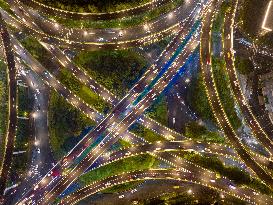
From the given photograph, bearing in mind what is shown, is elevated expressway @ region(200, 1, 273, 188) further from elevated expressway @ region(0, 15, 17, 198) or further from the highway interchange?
elevated expressway @ region(0, 15, 17, 198)

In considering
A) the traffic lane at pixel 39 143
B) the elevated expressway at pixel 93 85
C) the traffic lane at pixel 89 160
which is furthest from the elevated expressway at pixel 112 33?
the traffic lane at pixel 89 160

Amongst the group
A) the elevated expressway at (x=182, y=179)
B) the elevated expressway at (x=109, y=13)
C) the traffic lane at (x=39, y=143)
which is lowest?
the elevated expressway at (x=182, y=179)

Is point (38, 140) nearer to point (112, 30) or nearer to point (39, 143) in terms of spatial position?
point (39, 143)

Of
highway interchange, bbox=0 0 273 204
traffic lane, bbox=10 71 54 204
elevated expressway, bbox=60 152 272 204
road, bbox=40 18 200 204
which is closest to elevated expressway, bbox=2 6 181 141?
highway interchange, bbox=0 0 273 204

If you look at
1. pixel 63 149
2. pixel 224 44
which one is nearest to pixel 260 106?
pixel 224 44

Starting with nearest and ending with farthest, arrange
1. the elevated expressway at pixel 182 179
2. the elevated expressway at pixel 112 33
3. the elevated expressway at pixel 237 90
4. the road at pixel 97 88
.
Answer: the elevated expressway at pixel 182 179 → the elevated expressway at pixel 237 90 → the road at pixel 97 88 → the elevated expressway at pixel 112 33

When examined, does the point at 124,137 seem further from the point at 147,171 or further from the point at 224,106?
the point at 224,106

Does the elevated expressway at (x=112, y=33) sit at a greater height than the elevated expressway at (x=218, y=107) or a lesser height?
greater

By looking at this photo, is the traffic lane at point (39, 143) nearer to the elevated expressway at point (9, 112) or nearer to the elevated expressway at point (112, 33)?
the elevated expressway at point (9, 112)
